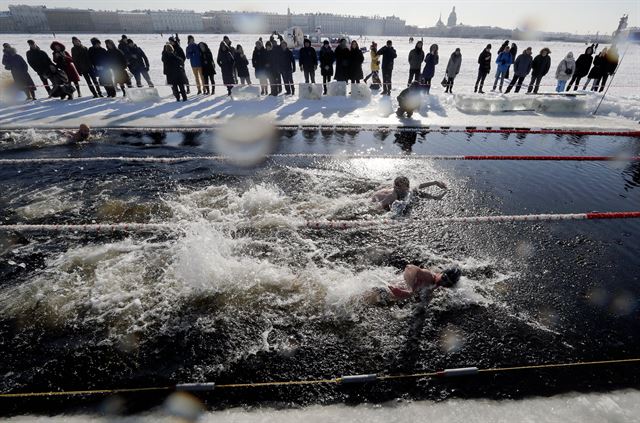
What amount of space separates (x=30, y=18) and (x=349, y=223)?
10659 cm

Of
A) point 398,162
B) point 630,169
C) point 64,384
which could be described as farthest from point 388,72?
point 64,384

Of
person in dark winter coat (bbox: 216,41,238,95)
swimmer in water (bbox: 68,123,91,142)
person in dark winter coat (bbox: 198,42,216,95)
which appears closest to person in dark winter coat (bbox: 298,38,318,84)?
person in dark winter coat (bbox: 216,41,238,95)

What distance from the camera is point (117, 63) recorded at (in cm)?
1244

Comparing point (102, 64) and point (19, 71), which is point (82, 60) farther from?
point (19, 71)

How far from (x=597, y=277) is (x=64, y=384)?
6.66 meters

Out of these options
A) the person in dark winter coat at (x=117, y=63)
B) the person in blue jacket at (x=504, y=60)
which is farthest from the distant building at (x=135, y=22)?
the person in blue jacket at (x=504, y=60)

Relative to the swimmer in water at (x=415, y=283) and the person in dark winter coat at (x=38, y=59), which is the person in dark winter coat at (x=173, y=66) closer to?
the person in dark winter coat at (x=38, y=59)

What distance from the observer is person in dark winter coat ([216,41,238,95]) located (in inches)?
509

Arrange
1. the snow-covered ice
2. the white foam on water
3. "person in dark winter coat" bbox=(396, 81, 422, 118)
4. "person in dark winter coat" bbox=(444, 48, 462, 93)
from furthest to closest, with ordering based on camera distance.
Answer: "person in dark winter coat" bbox=(444, 48, 462, 93)
"person in dark winter coat" bbox=(396, 81, 422, 118)
the snow-covered ice
the white foam on water

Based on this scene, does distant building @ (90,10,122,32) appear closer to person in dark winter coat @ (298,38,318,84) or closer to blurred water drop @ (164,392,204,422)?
person in dark winter coat @ (298,38,318,84)

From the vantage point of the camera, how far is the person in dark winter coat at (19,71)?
12094 millimetres

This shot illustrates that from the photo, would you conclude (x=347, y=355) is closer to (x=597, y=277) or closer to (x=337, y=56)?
(x=597, y=277)

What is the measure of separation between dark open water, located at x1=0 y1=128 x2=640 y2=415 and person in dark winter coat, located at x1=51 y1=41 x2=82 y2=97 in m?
7.13

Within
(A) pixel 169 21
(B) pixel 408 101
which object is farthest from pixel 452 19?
(B) pixel 408 101
